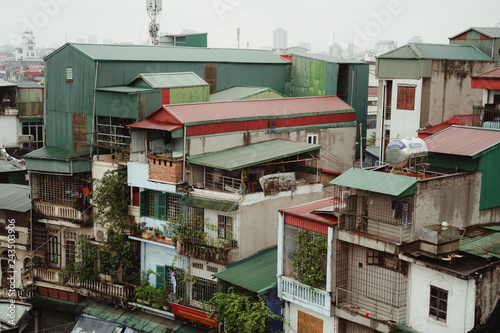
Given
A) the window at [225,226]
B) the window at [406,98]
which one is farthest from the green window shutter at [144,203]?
the window at [406,98]

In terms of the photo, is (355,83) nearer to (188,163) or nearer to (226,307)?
(188,163)

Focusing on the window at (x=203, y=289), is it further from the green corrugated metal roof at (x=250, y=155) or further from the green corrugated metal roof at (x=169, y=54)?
the green corrugated metal roof at (x=169, y=54)

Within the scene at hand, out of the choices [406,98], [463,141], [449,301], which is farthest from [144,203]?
[449,301]

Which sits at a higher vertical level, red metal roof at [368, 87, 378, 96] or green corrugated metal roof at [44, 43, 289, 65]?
green corrugated metal roof at [44, 43, 289, 65]

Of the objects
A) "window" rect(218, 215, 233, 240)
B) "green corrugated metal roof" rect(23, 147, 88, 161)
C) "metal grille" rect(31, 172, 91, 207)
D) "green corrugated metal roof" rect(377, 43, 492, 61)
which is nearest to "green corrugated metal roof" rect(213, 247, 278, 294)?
"window" rect(218, 215, 233, 240)

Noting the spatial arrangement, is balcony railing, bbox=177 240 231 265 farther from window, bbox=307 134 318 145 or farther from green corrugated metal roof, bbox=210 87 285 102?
green corrugated metal roof, bbox=210 87 285 102

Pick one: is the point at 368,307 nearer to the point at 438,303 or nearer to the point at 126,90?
the point at 438,303
